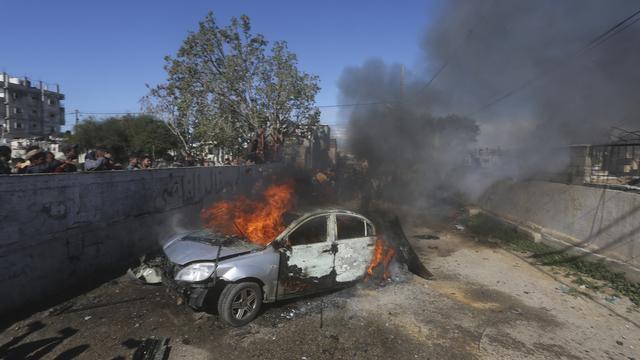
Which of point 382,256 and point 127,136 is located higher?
point 127,136

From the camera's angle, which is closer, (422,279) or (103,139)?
(422,279)

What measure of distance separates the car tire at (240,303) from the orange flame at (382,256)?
7.00 feet

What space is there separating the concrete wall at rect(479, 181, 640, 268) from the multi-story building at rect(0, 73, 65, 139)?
8091cm

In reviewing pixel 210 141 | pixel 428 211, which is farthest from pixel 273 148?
pixel 428 211

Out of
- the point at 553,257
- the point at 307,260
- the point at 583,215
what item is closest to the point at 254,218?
the point at 307,260

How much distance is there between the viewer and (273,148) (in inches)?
765

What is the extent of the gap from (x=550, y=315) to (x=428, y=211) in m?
10.3

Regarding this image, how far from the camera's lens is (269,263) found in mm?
4816

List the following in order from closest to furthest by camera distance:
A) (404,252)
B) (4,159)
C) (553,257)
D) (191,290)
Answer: (191,290) < (4,159) < (404,252) < (553,257)

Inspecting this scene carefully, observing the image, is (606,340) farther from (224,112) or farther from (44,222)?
(224,112)

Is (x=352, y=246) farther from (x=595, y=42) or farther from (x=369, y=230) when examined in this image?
(x=595, y=42)

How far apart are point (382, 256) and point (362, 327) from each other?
172 centimetres

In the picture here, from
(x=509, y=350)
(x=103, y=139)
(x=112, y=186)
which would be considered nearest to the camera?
(x=509, y=350)

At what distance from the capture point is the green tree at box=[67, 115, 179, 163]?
42.7m
